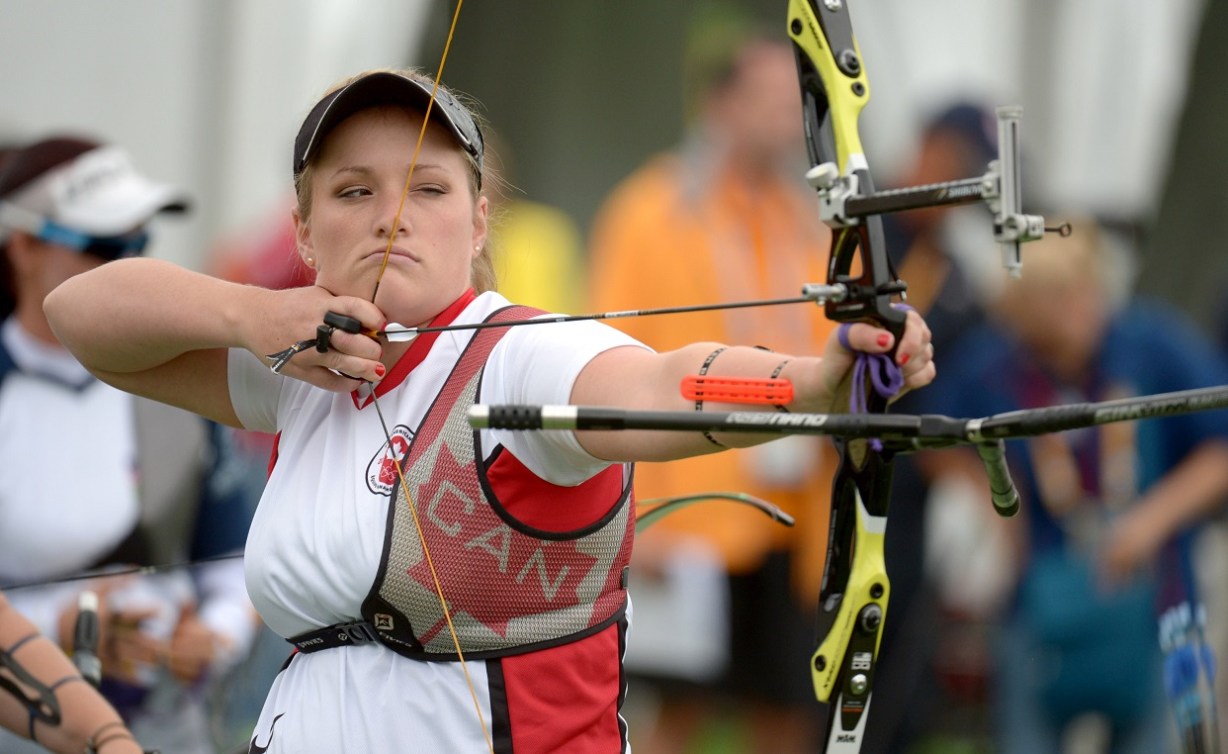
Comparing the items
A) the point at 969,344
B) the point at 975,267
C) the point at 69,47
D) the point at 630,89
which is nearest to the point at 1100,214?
the point at 975,267

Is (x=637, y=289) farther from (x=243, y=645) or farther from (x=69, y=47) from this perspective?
(x=69, y=47)

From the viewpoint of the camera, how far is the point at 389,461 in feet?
6.77

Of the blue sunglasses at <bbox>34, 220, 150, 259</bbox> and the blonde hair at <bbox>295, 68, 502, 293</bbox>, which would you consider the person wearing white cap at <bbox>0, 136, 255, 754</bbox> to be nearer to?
the blue sunglasses at <bbox>34, 220, 150, 259</bbox>

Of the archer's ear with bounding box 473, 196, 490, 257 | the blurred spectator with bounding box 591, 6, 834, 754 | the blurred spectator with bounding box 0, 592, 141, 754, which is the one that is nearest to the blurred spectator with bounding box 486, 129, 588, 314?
the blurred spectator with bounding box 591, 6, 834, 754

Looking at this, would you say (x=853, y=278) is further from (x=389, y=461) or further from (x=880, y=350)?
(x=389, y=461)

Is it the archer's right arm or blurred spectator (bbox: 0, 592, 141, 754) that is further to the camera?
blurred spectator (bbox: 0, 592, 141, 754)

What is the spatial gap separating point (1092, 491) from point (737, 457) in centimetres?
99

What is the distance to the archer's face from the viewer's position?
210cm

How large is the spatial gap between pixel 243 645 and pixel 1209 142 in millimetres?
4154

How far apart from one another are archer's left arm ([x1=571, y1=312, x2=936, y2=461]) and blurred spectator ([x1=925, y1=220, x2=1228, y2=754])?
284 cm

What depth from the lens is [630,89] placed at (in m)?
7.16

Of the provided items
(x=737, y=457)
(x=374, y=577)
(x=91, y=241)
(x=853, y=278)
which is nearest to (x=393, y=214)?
(x=374, y=577)

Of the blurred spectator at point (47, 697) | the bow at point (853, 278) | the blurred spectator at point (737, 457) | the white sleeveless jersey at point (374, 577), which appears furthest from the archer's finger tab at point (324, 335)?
the blurred spectator at point (737, 457)

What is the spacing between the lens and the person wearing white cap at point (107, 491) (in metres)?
3.40
